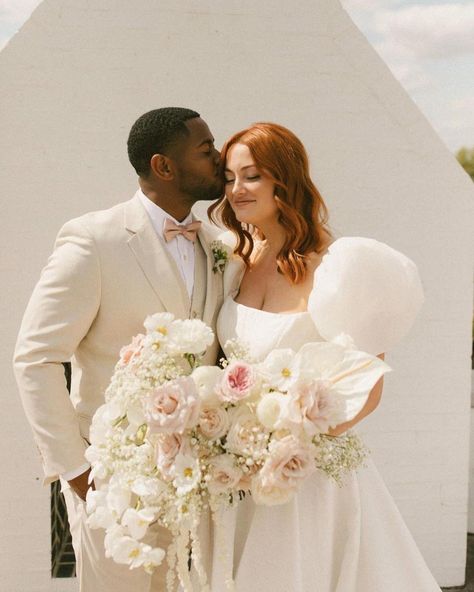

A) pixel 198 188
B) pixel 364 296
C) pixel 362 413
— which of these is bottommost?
pixel 362 413

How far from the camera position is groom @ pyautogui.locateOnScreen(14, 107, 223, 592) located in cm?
280

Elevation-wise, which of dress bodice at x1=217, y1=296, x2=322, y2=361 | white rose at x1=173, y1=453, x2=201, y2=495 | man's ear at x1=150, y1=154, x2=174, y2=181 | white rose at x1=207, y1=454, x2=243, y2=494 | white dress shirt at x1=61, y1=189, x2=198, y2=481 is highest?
man's ear at x1=150, y1=154, x2=174, y2=181

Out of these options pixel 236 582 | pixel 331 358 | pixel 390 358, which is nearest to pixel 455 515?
pixel 390 358

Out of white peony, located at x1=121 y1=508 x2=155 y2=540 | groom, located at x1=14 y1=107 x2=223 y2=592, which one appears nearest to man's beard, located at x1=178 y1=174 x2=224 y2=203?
groom, located at x1=14 y1=107 x2=223 y2=592

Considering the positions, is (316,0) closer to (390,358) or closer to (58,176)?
(58,176)

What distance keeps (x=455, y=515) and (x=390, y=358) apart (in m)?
1.14

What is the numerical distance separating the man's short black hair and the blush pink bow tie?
24cm

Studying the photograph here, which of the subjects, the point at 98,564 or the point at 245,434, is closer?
the point at 245,434

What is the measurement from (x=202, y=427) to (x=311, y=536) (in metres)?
0.73

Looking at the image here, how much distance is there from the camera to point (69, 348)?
9.27ft

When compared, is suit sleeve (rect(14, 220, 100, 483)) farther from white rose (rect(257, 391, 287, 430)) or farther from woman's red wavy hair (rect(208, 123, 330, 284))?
white rose (rect(257, 391, 287, 430))

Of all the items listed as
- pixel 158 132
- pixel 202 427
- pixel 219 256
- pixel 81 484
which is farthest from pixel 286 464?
pixel 158 132

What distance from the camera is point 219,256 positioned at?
123 inches

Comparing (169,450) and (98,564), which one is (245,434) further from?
(98,564)
